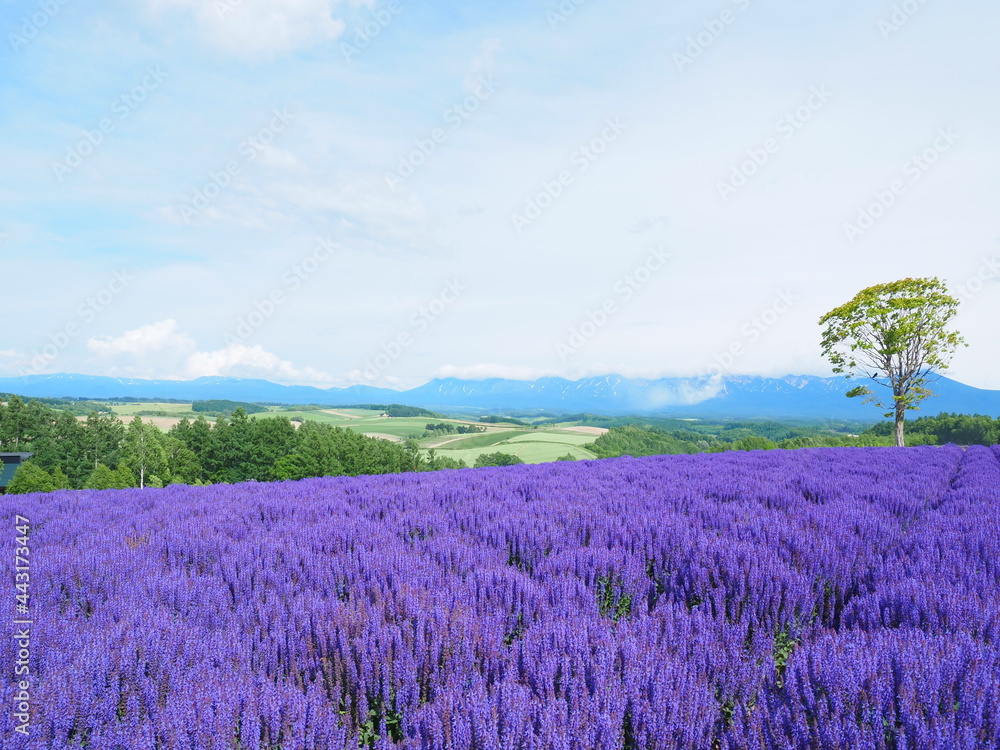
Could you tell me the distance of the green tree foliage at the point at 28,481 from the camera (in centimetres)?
2958

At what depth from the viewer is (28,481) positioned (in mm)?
30406

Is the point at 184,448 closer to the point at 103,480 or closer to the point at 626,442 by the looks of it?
the point at 103,480

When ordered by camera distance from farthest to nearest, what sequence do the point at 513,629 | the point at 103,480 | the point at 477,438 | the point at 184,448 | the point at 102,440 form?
the point at 477,438 → the point at 184,448 → the point at 102,440 → the point at 103,480 → the point at 513,629

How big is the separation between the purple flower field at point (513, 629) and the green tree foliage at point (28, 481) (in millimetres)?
34486

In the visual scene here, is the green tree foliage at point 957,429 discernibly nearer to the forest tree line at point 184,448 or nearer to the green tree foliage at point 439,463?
the green tree foliage at point 439,463

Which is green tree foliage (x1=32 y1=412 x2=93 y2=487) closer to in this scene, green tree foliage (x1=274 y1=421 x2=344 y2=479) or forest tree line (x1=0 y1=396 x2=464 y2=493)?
forest tree line (x1=0 y1=396 x2=464 y2=493)

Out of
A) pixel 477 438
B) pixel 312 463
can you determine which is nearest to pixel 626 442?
pixel 477 438

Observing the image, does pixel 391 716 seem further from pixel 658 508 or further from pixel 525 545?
pixel 658 508

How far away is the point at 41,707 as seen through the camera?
5.02 ft

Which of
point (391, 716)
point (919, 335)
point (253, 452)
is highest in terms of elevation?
point (919, 335)

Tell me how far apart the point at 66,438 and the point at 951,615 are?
202 ft

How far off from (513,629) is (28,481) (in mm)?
39516

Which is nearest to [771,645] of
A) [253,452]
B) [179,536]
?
[179,536]

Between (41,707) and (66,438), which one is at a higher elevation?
(41,707)
